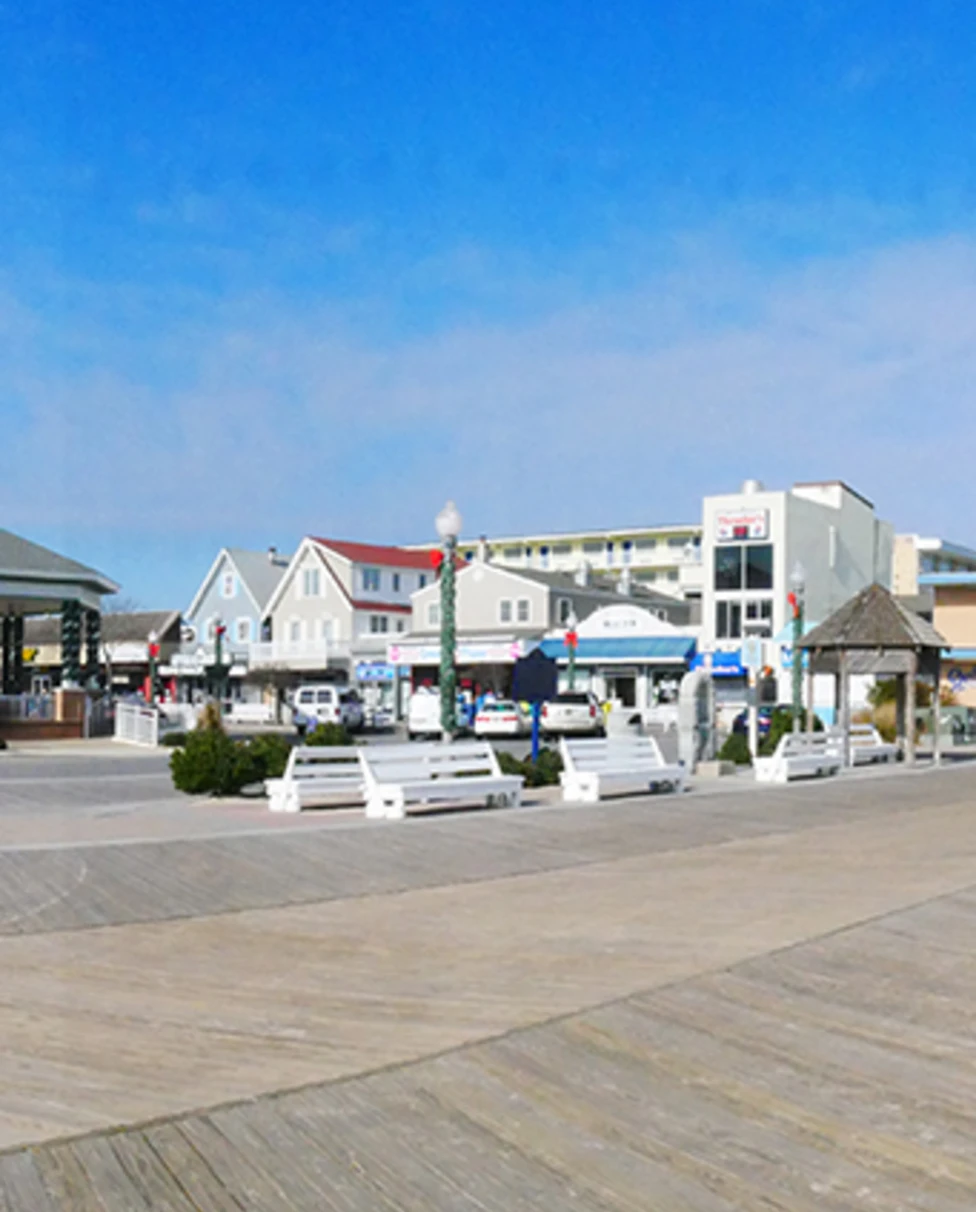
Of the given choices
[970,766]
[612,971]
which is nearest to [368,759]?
[612,971]

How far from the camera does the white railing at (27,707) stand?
40531mm

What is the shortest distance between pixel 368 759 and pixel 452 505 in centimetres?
661

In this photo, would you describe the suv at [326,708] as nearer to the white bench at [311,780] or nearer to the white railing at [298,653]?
the white railing at [298,653]

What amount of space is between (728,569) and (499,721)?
27.3m

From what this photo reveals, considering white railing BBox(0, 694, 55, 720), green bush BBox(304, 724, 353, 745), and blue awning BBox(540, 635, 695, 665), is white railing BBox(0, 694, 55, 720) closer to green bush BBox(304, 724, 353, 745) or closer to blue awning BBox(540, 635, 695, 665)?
green bush BBox(304, 724, 353, 745)

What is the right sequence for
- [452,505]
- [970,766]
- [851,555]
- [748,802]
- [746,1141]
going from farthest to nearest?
[851,555]
[970,766]
[452,505]
[748,802]
[746,1141]

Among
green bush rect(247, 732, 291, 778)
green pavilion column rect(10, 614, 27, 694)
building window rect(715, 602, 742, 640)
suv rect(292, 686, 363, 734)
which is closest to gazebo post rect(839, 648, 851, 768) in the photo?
green bush rect(247, 732, 291, 778)

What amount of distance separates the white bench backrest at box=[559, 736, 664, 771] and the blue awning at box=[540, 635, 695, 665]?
42379 millimetres

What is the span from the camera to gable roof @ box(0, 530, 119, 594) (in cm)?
4153

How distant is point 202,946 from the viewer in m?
9.41

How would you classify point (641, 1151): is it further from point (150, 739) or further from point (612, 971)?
point (150, 739)

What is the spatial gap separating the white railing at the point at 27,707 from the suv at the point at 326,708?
28.4 ft

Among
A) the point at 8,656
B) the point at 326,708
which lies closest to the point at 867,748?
the point at 326,708

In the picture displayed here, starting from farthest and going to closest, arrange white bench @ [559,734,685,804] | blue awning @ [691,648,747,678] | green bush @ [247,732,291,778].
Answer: blue awning @ [691,648,747,678] → green bush @ [247,732,291,778] → white bench @ [559,734,685,804]
